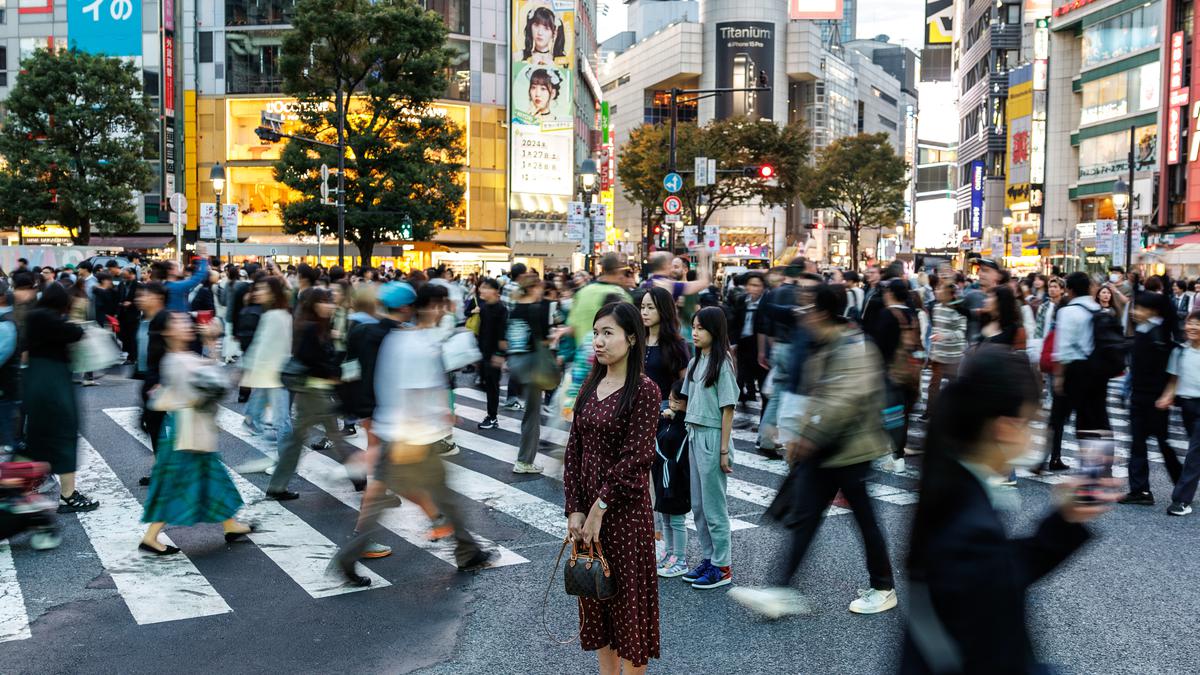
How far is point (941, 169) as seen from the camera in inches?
5595

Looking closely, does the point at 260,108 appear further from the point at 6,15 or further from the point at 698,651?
the point at 698,651

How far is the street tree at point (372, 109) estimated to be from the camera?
A: 119 ft

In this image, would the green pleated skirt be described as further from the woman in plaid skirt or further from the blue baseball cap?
the blue baseball cap

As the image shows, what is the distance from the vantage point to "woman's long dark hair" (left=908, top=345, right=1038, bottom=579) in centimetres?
240

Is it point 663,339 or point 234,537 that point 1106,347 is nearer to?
point 663,339

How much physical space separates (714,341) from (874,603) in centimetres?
180

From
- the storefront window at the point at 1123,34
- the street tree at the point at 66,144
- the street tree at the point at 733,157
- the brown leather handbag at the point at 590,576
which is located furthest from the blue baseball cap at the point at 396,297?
the storefront window at the point at 1123,34

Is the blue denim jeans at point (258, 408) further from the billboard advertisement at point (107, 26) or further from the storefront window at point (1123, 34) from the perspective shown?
the billboard advertisement at point (107, 26)

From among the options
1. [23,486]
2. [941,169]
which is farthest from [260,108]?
[941,169]

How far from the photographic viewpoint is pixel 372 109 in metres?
37.2

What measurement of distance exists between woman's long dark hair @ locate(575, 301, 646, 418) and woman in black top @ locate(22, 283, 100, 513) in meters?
5.19

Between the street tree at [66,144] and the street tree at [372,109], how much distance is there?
9.50 m

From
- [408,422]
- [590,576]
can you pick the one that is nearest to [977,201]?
[408,422]

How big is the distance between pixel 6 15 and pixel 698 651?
61060 mm
